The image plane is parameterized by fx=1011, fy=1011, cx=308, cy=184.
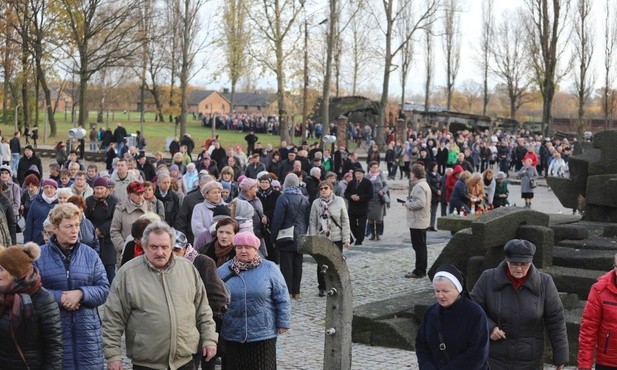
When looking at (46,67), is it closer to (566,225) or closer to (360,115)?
(360,115)

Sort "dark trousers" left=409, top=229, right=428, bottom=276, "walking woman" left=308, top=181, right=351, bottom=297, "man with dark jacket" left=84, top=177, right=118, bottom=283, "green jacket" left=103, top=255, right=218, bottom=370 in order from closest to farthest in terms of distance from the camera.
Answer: "green jacket" left=103, top=255, right=218, bottom=370
"man with dark jacket" left=84, top=177, right=118, bottom=283
"walking woman" left=308, top=181, right=351, bottom=297
"dark trousers" left=409, top=229, right=428, bottom=276

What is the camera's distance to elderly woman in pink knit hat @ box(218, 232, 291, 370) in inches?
315

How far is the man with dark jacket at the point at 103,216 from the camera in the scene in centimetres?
1262

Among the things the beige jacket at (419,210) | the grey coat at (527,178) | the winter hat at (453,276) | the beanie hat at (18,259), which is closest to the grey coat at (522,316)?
the winter hat at (453,276)

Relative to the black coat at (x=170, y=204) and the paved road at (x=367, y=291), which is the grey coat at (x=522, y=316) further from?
the black coat at (x=170, y=204)

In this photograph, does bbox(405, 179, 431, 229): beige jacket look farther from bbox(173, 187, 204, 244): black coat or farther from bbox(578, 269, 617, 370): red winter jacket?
bbox(578, 269, 617, 370): red winter jacket

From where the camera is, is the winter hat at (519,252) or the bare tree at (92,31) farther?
the bare tree at (92,31)

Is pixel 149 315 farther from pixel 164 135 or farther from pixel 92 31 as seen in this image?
pixel 164 135

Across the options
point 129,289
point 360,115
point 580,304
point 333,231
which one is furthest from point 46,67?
point 129,289

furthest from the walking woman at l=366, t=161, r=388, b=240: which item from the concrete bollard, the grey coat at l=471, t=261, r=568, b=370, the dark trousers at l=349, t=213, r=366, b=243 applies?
the grey coat at l=471, t=261, r=568, b=370

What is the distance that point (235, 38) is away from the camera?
53.8 meters

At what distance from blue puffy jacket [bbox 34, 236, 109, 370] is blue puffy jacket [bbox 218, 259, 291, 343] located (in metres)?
1.08

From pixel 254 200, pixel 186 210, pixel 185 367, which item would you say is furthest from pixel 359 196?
pixel 185 367

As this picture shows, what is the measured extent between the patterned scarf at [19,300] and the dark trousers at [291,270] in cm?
766
